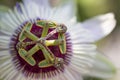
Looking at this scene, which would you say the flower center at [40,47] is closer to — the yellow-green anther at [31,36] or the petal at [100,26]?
the yellow-green anther at [31,36]

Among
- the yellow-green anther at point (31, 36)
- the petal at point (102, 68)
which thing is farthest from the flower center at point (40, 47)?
the petal at point (102, 68)

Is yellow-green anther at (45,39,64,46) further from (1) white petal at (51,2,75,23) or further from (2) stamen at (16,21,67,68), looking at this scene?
(1) white petal at (51,2,75,23)

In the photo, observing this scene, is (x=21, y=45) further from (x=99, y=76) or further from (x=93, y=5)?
(x=93, y=5)

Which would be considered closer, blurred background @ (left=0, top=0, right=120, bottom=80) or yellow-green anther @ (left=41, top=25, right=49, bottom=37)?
yellow-green anther @ (left=41, top=25, right=49, bottom=37)

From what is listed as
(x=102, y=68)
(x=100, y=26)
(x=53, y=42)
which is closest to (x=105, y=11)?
(x=100, y=26)

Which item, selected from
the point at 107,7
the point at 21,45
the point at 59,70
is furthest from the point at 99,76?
the point at 107,7

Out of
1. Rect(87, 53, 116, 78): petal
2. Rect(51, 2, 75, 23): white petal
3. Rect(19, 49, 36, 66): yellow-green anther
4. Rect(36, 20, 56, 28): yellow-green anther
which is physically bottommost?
Rect(87, 53, 116, 78): petal

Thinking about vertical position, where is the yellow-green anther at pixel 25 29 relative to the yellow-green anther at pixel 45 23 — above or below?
below

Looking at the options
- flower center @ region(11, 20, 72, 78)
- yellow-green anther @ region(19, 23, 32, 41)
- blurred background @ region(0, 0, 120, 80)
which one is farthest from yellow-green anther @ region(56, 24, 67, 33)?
blurred background @ region(0, 0, 120, 80)

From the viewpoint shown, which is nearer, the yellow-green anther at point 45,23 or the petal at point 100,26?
the yellow-green anther at point 45,23
